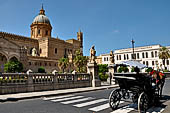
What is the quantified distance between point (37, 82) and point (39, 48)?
53274mm

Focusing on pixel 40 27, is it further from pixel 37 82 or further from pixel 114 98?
pixel 114 98

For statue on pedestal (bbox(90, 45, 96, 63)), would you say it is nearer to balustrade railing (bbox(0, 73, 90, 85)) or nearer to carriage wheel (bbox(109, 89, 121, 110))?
balustrade railing (bbox(0, 73, 90, 85))

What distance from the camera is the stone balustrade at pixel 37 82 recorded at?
1143cm

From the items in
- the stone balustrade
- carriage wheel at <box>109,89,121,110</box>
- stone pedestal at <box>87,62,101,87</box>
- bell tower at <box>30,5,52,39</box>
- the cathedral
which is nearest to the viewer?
carriage wheel at <box>109,89,121,110</box>

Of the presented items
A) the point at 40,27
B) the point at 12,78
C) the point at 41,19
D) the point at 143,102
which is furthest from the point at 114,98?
the point at 41,19

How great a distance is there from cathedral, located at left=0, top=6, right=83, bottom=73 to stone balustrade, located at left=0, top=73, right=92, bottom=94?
97.9 feet

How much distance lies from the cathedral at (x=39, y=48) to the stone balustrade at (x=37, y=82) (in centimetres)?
2983

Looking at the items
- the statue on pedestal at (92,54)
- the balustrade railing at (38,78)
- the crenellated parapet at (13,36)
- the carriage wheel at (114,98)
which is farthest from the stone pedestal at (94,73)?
the crenellated parapet at (13,36)

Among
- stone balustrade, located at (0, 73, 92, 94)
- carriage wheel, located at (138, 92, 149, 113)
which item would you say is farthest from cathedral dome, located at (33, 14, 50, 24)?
carriage wheel, located at (138, 92, 149, 113)

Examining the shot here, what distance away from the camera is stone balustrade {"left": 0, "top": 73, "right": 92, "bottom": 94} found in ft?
37.5

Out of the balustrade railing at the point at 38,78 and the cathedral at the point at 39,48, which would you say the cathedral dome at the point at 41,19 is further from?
the balustrade railing at the point at 38,78

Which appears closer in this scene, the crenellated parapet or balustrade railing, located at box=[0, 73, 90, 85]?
balustrade railing, located at box=[0, 73, 90, 85]

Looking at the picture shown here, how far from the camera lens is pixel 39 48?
63844 mm

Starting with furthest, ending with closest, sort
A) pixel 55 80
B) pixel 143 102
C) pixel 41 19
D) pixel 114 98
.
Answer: pixel 41 19
pixel 55 80
pixel 114 98
pixel 143 102
